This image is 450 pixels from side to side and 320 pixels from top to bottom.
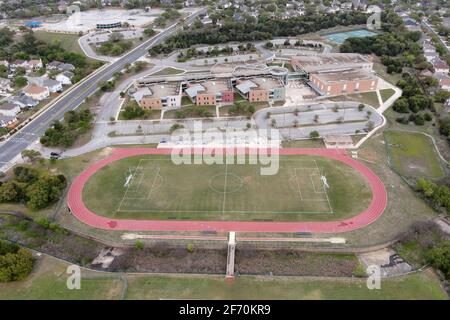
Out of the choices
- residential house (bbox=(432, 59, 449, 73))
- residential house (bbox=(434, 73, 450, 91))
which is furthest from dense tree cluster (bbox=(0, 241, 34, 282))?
residential house (bbox=(432, 59, 449, 73))

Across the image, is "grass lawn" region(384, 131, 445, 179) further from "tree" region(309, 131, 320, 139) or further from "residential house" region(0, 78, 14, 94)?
"residential house" region(0, 78, 14, 94)

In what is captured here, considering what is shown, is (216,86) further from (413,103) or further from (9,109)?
(9,109)

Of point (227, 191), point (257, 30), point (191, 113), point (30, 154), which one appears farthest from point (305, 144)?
point (257, 30)

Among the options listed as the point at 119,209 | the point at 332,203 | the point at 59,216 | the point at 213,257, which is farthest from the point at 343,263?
the point at 59,216

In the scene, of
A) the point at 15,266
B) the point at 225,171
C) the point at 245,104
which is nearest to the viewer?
the point at 15,266

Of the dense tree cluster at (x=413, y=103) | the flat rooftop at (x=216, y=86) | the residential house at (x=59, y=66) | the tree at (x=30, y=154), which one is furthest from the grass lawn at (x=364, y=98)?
the residential house at (x=59, y=66)

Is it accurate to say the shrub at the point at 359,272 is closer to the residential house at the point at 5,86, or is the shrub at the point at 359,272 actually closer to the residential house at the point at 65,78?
the residential house at the point at 65,78
